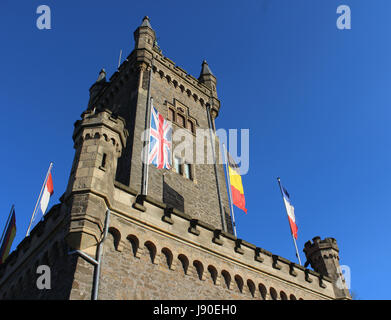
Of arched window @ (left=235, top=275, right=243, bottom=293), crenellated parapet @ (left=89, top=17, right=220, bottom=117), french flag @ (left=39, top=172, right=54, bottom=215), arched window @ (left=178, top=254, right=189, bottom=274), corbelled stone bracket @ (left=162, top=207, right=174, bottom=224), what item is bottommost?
arched window @ (left=235, top=275, right=243, bottom=293)

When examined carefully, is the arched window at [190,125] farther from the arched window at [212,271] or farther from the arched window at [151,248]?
the arched window at [151,248]

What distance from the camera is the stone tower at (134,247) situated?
9.88 meters

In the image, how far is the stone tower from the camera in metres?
9.88

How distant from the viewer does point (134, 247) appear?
36.7 feet

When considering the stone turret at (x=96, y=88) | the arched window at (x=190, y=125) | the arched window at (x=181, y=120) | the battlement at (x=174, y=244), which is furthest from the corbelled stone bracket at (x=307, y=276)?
the stone turret at (x=96, y=88)

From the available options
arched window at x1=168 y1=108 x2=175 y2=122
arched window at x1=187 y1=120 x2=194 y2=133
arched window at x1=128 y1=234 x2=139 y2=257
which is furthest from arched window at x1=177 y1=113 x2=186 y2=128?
arched window at x1=128 y1=234 x2=139 y2=257

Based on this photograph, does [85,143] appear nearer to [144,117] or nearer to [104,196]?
[104,196]

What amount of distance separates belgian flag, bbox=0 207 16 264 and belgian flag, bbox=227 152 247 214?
1134cm

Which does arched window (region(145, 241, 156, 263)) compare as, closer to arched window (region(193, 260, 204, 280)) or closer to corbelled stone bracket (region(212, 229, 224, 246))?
arched window (region(193, 260, 204, 280))

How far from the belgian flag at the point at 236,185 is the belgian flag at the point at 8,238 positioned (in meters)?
11.3

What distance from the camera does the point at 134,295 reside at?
10250 millimetres

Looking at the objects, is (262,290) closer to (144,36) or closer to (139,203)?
(139,203)

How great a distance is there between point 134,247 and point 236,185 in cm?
940
